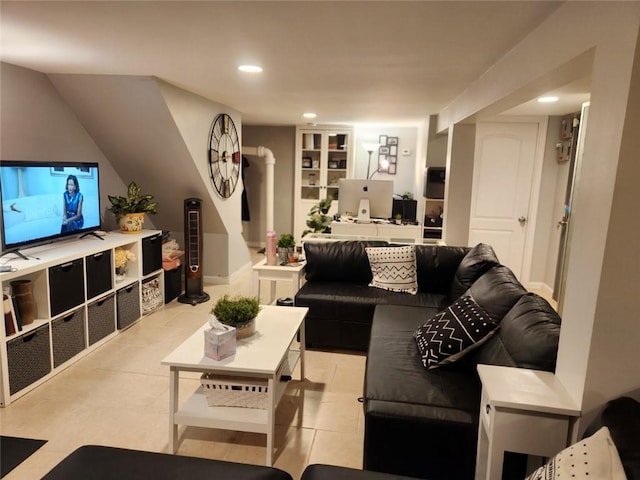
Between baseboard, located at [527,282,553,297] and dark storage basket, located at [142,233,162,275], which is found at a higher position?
dark storage basket, located at [142,233,162,275]

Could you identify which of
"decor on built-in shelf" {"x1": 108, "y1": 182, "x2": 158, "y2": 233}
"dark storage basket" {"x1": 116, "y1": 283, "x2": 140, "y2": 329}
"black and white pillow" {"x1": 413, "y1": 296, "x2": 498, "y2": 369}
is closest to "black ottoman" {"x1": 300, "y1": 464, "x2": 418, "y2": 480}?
"black and white pillow" {"x1": 413, "y1": 296, "x2": 498, "y2": 369}

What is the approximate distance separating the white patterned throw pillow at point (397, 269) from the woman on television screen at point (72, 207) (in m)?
2.45

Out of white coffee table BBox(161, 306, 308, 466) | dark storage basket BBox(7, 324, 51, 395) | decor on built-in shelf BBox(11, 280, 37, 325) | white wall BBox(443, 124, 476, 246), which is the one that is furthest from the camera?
white wall BBox(443, 124, 476, 246)

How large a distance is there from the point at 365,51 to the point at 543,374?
6.03 ft

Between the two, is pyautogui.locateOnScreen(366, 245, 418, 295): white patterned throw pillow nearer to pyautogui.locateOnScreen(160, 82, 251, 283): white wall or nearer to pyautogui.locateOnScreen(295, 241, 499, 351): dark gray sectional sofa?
pyautogui.locateOnScreen(295, 241, 499, 351): dark gray sectional sofa

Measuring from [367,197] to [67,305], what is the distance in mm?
3220

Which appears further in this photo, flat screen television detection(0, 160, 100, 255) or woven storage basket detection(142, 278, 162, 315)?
woven storage basket detection(142, 278, 162, 315)

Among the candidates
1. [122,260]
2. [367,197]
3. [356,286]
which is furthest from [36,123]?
[367,197]

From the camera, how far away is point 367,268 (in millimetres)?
3789

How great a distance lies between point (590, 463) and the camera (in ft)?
3.58

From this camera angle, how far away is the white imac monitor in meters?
5.02

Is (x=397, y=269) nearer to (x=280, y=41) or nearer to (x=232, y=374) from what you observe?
(x=232, y=374)

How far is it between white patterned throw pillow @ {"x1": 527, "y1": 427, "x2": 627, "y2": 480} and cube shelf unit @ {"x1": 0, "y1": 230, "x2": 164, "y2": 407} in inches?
110

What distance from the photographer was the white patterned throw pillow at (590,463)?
3.49 ft
